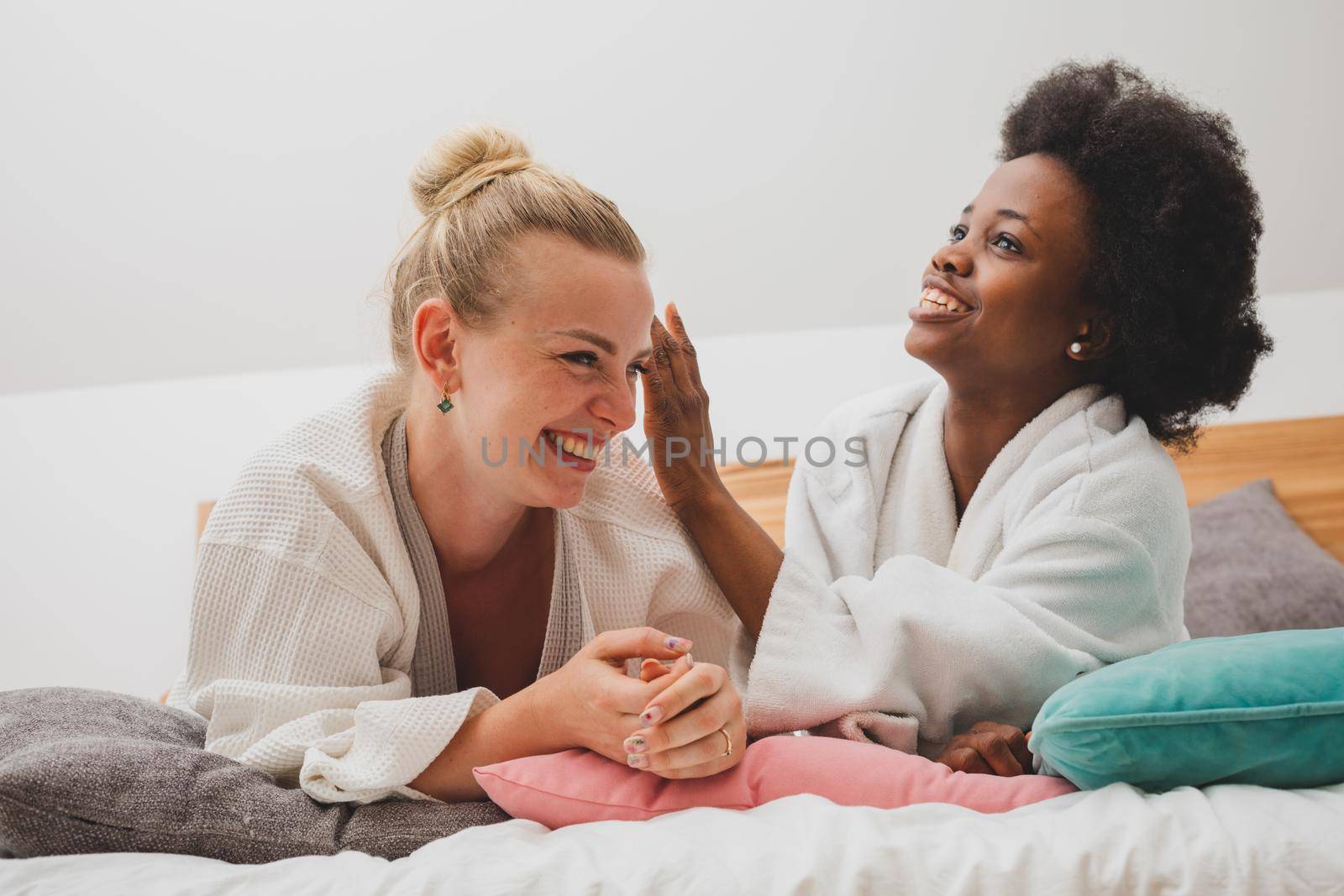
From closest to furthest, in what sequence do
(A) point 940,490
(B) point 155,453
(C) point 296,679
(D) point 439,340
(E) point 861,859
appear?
(E) point 861,859, (C) point 296,679, (D) point 439,340, (A) point 940,490, (B) point 155,453

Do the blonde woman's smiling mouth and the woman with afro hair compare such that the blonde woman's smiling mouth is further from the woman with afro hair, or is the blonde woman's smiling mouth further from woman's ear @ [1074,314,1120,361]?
woman's ear @ [1074,314,1120,361]

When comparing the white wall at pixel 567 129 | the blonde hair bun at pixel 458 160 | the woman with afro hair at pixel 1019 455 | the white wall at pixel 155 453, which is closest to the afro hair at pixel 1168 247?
the woman with afro hair at pixel 1019 455

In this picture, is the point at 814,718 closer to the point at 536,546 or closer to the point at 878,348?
the point at 536,546

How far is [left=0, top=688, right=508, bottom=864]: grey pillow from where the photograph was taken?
1.00 metres

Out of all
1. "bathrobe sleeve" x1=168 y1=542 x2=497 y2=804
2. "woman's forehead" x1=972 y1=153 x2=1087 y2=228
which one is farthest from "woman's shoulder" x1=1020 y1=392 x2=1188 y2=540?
"bathrobe sleeve" x1=168 y1=542 x2=497 y2=804

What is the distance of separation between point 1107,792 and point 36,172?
2535mm

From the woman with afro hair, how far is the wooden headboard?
729 mm

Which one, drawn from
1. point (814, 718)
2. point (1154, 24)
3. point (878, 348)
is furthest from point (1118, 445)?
point (1154, 24)

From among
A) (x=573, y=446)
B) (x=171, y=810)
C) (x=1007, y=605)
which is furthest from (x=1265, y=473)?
(x=171, y=810)

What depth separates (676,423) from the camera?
56.4 inches

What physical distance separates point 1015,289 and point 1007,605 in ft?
1.40

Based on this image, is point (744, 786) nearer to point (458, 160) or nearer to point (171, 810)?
point (171, 810)

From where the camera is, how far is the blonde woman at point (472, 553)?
1.12m

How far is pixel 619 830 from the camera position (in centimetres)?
99
